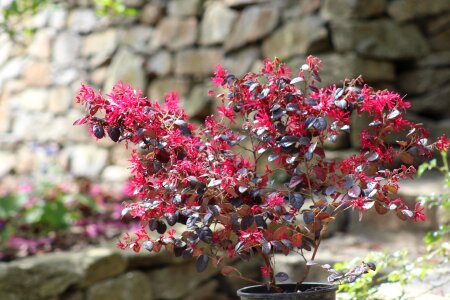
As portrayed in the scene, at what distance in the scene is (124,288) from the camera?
327cm

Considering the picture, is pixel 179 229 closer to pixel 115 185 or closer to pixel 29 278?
Answer: pixel 29 278

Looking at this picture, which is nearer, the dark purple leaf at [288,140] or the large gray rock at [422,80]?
the dark purple leaf at [288,140]

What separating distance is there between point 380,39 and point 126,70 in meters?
1.82

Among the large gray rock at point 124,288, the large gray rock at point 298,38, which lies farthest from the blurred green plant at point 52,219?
the large gray rock at point 298,38

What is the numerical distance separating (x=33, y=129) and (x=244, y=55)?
228cm

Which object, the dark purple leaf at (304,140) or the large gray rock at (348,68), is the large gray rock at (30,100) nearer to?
the large gray rock at (348,68)

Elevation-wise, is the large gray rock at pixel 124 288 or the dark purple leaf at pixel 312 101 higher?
the dark purple leaf at pixel 312 101

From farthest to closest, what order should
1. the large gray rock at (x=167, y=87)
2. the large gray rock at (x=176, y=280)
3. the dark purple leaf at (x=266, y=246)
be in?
the large gray rock at (x=167, y=87) → the large gray rock at (x=176, y=280) → the dark purple leaf at (x=266, y=246)

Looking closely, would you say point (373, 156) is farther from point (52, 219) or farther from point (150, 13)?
point (150, 13)

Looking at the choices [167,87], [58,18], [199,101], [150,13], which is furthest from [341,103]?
[58,18]

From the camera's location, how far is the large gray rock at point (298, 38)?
3.48 metres

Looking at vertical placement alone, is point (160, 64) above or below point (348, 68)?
above

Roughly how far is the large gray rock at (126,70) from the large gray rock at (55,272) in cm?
162

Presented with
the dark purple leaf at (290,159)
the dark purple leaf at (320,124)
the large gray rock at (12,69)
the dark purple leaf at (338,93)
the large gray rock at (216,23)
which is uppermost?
the large gray rock at (12,69)
